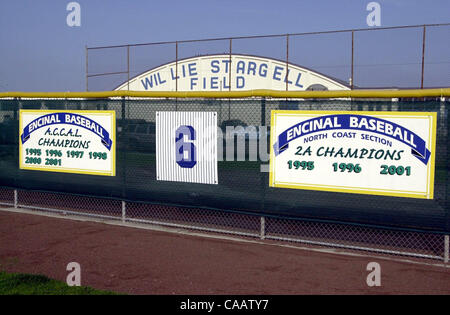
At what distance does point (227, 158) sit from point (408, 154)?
9.32 ft

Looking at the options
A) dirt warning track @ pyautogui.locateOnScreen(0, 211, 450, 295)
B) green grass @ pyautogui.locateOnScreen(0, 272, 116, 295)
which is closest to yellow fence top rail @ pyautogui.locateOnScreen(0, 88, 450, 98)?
dirt warning track @ pyautogui.locateOnScreen(0, 211, 450, 295)

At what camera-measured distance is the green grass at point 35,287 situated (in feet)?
18.2

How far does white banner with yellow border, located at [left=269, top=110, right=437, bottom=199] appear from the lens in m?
6.87

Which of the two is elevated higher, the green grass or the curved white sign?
the curved white sign

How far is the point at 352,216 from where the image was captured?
7305mm

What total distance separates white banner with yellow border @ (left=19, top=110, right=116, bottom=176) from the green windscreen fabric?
134 mm

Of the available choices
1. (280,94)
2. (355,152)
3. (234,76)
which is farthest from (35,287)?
(234,76)

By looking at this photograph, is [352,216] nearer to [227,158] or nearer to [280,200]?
[280,200]

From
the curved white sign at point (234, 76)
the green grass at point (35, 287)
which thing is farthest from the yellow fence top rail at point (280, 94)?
the curved white sign at point (234, 76)

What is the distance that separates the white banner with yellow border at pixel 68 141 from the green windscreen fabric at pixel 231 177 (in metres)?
0.13

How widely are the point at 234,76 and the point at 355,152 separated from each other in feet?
71.7

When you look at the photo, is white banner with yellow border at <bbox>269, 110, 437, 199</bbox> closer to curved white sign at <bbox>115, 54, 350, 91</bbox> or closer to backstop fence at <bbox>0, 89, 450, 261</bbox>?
backstop fence at <bbox>0, 89, 450, 261</bbox>

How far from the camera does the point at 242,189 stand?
8.10m
